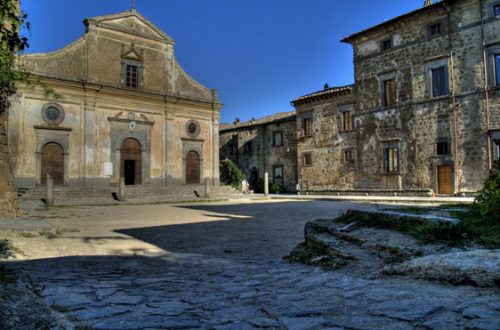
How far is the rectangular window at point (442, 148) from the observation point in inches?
808

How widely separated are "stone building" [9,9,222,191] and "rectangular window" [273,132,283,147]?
26.6 ft

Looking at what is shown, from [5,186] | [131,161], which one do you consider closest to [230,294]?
[5,186]

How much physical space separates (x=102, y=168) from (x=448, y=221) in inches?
818

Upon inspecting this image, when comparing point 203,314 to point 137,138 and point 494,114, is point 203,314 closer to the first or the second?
point 494,114

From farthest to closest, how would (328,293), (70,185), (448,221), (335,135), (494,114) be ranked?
(335,135) < (70,185) < (494,114) < (448,221) < (328,293)

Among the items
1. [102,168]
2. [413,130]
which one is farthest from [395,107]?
[102,168]

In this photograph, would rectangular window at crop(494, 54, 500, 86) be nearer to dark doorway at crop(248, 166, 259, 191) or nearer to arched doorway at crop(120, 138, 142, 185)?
arched doorway at crop(120, 138, 142, 185)

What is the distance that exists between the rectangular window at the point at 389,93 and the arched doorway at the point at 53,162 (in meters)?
18.9

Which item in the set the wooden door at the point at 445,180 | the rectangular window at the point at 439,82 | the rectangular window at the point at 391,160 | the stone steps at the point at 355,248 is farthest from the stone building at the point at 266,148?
the stone steps at the point at 355,248

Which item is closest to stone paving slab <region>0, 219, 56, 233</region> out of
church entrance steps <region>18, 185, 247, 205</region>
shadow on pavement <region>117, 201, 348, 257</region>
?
shadow on pavement <region>117, 201, 348, 257</region>

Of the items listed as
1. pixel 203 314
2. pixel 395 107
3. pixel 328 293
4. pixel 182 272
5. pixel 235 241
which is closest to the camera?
pixel 203 314

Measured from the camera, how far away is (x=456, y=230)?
372 cm

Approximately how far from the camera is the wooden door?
2036cm

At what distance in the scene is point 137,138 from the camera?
23516 millimetres
